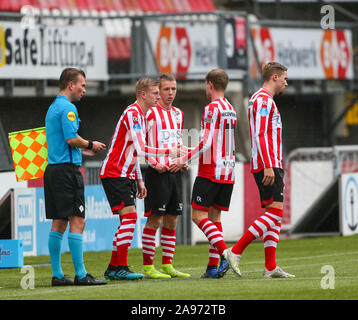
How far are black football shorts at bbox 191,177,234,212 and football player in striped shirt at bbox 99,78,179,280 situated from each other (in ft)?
1.88

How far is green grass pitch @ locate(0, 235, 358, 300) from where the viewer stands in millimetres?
8906

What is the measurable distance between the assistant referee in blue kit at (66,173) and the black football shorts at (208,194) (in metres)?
1.21

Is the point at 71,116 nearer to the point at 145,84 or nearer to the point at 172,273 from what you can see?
the point at 145,84

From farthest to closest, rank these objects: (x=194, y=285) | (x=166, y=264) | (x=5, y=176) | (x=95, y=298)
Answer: (x=5, y=176) → (x=166, y=264) → (x=194, y=285) → (x=95, y=298)

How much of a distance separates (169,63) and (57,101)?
1188 cm

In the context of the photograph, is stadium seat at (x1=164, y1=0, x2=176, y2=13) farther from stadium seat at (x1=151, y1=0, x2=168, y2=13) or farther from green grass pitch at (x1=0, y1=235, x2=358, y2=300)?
green grass pitch at (x1=0, y1=235, x2=358, y2=300)

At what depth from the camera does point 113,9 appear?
1008 inches

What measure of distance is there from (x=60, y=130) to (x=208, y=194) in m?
1.64

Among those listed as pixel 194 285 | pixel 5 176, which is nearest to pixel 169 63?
pixel 5 176

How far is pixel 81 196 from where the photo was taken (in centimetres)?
1010

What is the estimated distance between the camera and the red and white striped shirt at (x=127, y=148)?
10.6 meters

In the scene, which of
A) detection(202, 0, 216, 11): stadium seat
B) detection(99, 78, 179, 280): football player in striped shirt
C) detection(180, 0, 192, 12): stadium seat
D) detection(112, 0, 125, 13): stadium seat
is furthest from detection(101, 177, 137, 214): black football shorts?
detection(202, 0, 216, 11): stadium seat

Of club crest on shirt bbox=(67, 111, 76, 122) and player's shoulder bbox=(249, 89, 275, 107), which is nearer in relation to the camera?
club crest on shirt bbox=(67, 111, 76, 122)

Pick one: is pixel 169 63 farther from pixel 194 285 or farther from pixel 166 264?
pixel 194 285
